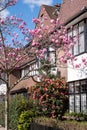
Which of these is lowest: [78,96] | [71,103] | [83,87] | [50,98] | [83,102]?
[71,103]

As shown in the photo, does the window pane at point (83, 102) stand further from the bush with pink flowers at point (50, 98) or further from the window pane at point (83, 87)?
the bush with pink flowers at point (50, 98)

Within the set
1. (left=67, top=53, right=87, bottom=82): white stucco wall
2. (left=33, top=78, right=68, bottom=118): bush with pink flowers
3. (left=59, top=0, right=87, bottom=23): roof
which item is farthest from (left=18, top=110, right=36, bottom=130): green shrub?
(left=59, top=0, right=87, bottom=23): roof

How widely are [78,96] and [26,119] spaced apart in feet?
13.5

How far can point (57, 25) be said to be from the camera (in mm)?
15211

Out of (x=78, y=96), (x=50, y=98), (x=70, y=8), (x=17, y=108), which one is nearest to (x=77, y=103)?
(x=78, y=96)

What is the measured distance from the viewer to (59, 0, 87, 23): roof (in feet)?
77.7

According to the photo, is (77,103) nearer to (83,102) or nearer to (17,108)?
(83,102)

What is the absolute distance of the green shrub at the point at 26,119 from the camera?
64.6 feet

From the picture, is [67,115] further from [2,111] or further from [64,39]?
[64,39]

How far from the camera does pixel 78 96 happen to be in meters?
22.4

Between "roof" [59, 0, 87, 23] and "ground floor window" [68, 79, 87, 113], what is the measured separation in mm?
4646

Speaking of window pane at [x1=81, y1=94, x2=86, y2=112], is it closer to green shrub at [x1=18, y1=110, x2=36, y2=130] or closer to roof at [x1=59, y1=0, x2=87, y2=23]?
green shrub at [x1=18, y1=110, x2=36, y2=130]

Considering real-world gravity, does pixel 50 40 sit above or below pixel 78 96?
above

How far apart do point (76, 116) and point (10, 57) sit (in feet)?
25.9
